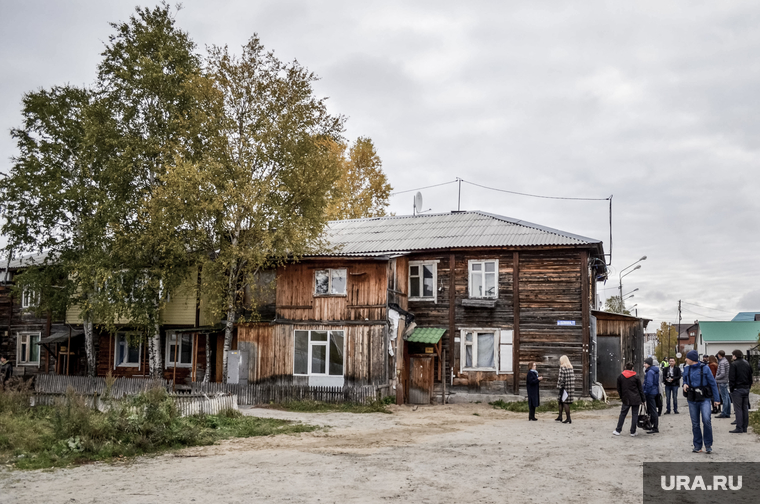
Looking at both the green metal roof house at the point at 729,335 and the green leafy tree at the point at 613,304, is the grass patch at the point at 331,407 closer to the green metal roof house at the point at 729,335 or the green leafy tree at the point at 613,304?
the green leafy tree at the point at 613,304

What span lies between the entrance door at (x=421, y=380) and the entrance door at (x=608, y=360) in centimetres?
734

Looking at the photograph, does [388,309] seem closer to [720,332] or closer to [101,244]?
[101,244]

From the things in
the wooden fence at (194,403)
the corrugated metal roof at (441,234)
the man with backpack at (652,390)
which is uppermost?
the corrugated metal roof at (441,234)

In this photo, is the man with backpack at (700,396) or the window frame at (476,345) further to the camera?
the window frame at (476,345)

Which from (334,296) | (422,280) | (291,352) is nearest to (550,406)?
(422,280)

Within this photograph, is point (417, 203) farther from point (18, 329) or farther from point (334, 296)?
point (18, 329)

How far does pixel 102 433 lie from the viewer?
12.9 metres

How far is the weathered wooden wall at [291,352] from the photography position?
22906 millimetres

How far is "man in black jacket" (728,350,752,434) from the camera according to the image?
1427 cm

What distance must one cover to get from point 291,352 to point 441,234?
790 centimetres

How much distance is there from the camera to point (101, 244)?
80.7 feet

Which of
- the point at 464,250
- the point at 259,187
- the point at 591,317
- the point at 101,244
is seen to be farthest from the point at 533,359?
the point at 101,244

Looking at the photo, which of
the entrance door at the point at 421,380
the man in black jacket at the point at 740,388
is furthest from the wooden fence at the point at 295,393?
the man in black jacket at the point at 740,388

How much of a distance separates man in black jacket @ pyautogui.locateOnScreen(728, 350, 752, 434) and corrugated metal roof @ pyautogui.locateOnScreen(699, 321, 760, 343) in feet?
198
